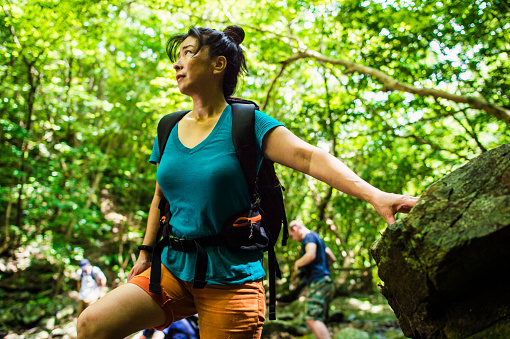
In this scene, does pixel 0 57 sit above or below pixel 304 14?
below

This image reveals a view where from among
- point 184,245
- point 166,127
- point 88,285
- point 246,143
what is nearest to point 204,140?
point 246,143

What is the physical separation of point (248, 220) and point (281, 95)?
7918 mm

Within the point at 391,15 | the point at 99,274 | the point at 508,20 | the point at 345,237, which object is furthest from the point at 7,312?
the point at 508,20

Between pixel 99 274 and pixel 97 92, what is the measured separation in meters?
7.03

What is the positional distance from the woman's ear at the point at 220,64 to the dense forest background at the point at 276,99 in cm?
356

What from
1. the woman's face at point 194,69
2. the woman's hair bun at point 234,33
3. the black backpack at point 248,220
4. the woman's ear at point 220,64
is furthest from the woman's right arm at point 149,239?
the woman's hair bun at point 234,33

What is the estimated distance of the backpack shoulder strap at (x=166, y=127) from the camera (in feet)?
6.77

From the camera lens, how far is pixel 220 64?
198cm

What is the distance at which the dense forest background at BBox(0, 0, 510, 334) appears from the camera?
17.7 feet

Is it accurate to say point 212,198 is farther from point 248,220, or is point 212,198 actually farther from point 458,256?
point 458,256

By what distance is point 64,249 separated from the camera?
8234mm

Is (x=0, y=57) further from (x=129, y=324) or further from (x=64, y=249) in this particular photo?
(x=129, y=324)

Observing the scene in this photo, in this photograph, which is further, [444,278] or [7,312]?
[7,312]

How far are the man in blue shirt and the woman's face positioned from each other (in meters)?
4.37
